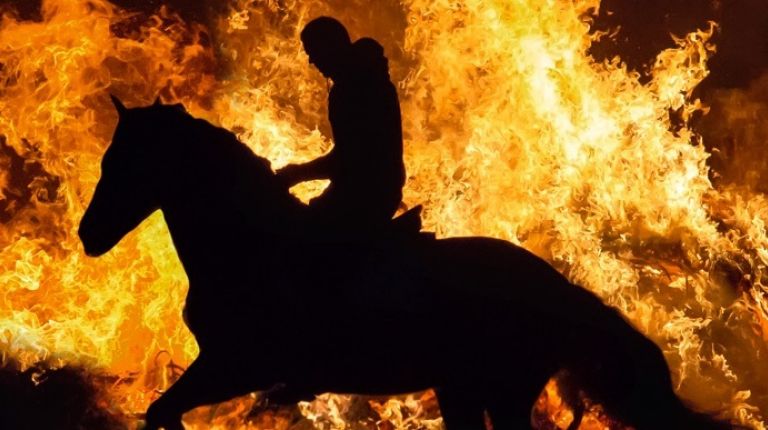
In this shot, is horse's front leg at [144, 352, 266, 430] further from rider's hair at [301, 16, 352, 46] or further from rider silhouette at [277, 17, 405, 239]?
rider's hair at [301, 16, 352, 46]

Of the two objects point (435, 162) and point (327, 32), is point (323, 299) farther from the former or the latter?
point (435, 162)

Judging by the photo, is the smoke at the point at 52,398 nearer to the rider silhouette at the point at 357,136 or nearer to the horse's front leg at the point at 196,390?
the horse's front leg at the point at 196,390

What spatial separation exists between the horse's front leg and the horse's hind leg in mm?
1144

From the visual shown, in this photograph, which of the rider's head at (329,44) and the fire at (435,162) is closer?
the rider's head at (329,44)

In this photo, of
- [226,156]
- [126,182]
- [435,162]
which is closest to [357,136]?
[226,156]

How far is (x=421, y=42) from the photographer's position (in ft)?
32.4

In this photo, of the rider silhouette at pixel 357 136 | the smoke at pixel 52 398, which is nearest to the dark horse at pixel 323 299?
the rider silhouette at pixel 357 136

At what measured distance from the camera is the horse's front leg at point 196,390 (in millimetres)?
4473

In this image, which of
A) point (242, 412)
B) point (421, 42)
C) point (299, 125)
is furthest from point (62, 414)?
point (421, 42)

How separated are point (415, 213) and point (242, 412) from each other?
13.8ft

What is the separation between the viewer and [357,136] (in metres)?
4.75

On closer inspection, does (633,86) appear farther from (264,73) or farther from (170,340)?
(170,340)

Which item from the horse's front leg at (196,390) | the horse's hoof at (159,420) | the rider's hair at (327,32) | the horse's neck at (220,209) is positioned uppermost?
the rider's hair at (327,32)

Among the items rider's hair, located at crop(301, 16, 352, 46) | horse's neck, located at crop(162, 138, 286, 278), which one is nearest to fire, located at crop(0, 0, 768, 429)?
horse's neck, located at crop(162, 138, 286, 278)
